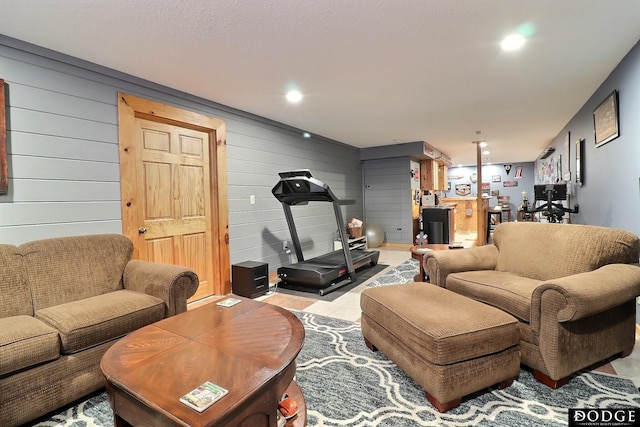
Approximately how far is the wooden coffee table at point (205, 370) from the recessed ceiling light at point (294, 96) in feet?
8.68

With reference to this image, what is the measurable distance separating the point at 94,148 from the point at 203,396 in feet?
8.52

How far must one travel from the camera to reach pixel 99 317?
193cm

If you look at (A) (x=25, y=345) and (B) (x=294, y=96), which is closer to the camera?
(A) (x=25, y=345)

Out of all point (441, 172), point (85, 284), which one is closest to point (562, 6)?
point (85, 284)

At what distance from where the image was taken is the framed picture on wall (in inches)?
118

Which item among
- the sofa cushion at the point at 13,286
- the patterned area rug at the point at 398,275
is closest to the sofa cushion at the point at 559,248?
the patterned area rug at the point at 398,275

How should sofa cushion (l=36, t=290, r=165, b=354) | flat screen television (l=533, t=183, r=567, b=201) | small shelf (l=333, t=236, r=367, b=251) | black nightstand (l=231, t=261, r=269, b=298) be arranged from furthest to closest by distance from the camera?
small shelf (l=333, t=236, r=367, b=251)
flat screen television (l=533, t=183, r=567, b=201)
black nightstand (l=231, t=261, r=269, b=298)
sofa cushion (l=36, t=290, r=165, b=354)

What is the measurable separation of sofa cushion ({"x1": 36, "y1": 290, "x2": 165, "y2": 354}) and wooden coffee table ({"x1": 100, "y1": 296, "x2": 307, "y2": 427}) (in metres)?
0.51

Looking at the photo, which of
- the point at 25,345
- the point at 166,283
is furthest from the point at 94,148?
the point at 25,345

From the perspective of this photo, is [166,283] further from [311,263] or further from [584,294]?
[584,294]

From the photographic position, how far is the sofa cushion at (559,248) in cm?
212

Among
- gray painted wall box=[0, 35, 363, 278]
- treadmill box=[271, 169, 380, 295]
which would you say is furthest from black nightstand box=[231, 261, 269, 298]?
gray painted wall box=[0, 35, 363, 278]

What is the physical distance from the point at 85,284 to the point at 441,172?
8.55 m

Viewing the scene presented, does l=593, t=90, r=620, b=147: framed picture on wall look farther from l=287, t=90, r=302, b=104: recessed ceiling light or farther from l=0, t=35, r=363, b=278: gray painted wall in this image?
l=0, t=35, r=363, b=278: gray painted wall
